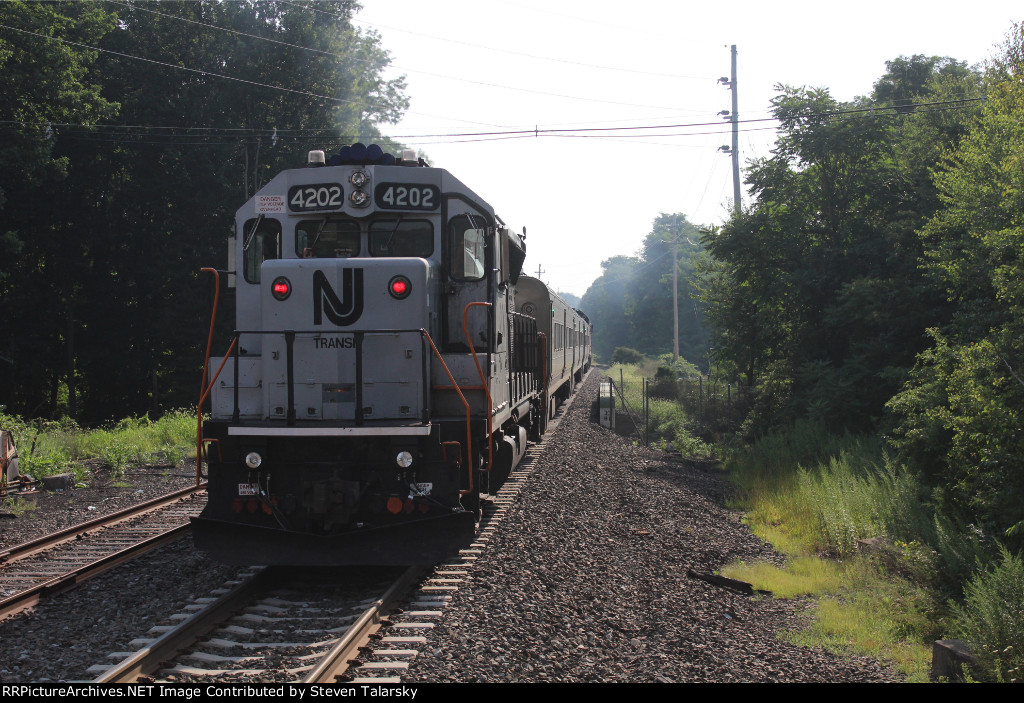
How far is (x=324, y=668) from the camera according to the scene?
450 centimetres

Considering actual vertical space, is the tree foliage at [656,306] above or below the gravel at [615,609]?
above

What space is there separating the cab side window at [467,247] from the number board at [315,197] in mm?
1117

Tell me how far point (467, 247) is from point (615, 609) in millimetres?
3732

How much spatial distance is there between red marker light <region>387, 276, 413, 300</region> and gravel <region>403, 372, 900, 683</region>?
259 cm

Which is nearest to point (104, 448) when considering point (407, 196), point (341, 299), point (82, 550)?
point (82, 550)

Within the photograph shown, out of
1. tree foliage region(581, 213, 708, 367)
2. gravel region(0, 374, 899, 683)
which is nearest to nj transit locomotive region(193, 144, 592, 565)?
gravel region(0, 374, 899, 683)

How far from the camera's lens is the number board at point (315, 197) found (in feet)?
23.5

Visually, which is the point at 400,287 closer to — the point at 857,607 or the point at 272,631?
the point at 272,631

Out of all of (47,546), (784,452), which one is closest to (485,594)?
(47,546)

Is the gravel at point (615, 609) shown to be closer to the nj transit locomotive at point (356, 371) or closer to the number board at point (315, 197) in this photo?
the nj transit locomotive at point (356, 371)

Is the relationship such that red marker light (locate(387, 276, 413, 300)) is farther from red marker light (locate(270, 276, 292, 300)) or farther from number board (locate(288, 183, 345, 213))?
number board (locate(288, 183, 345, 213))

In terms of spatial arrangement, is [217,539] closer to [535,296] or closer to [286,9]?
[535,296]

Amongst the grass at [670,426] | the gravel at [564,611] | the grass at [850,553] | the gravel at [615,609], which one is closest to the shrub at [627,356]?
the grass at [670,426]

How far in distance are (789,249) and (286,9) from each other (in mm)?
23153
